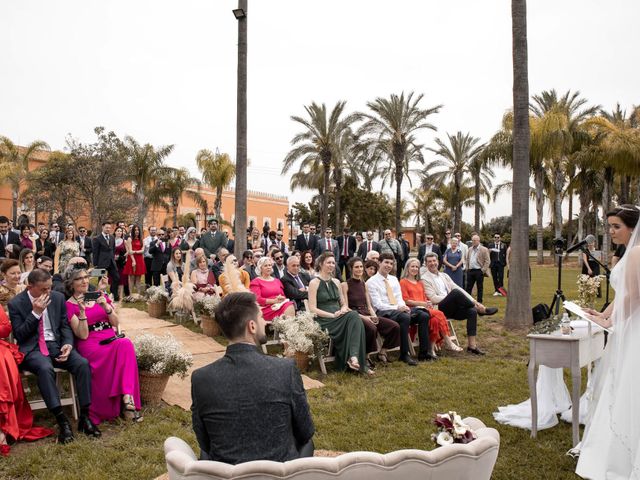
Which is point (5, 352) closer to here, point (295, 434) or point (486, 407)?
point (295, 434)

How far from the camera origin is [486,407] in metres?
5.58

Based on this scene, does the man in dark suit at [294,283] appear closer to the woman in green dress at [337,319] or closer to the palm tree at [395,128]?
the woman in green dress at [337,319]

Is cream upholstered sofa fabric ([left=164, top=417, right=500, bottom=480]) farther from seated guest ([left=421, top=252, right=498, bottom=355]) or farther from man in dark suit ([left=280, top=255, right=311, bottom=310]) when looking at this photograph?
man in dark suit ([left=280, top=255, right=311, bottom=310])

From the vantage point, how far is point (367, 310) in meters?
7.70

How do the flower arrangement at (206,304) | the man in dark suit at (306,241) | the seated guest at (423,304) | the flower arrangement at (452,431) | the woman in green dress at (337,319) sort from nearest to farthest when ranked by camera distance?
the flower arrangement at (452,431) → the woman in green dress at (337,319) → the seated guest at (423,304) → the flower arrangement at (206,304) → the man in dark suit at (306,241)

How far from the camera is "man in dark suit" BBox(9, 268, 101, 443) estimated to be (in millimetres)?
4742

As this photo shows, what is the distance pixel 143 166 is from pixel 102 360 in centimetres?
3005

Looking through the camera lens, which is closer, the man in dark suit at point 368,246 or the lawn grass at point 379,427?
the lawn grass at point 379,427

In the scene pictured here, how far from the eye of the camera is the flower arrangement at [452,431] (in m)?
2.72

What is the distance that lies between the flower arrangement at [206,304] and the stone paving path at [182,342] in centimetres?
39

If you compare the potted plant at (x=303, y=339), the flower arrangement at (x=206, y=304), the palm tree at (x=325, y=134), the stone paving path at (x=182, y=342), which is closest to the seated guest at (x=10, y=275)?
the stone paving path at (x=182, y=342)

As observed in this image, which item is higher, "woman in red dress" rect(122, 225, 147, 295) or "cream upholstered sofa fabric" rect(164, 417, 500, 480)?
"woman in red dress" rect(122, 225, 147, 295)

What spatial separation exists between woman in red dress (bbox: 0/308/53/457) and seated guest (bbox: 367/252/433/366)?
4579mm

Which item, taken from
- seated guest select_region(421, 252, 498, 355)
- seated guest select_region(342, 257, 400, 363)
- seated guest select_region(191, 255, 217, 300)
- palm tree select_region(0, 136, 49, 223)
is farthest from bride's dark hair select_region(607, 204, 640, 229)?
palm tree select_region(0, 136, 49, 223)
